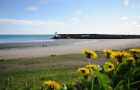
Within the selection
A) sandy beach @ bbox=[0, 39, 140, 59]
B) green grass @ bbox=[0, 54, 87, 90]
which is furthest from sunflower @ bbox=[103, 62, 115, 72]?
sandy beach @ bbox=[0, 39, 140, 59]

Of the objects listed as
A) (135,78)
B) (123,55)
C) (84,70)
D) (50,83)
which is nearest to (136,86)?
(135,78)

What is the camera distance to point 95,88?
86.4 inches

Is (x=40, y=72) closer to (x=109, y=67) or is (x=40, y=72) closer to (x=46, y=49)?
(x=109, y=67)

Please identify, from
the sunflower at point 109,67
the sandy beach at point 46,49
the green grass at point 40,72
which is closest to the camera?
the sunflower at point 109,67

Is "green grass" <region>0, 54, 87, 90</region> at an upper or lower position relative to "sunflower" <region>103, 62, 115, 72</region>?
lower

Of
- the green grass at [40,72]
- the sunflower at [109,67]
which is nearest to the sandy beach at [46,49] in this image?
the green grass at [40,72]

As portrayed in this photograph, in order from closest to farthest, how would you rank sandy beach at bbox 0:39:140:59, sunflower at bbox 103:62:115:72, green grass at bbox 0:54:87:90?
sunflower at bbox 103:62:115:72 → green grass at bbox 0:54:87:90 → sandy beach at bbox 0:39:140:59

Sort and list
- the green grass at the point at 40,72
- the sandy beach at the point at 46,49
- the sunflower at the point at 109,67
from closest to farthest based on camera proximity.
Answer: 1. the sunflower at the point at 109,67
2. the green grass at the point at 40,72
3. the sandy beach at the point at 46,49

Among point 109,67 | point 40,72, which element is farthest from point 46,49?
point 109,67

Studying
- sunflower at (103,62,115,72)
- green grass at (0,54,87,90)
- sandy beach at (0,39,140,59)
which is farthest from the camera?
sandy beach at (0,39,140,59)

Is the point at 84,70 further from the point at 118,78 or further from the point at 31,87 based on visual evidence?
the point at 31,87

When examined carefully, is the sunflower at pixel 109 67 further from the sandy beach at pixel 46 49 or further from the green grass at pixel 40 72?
the sandy beach at pixel 46 49

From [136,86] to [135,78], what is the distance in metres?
0.09

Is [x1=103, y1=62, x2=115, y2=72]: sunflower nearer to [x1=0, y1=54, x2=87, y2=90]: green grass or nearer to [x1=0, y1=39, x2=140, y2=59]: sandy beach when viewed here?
[x1=0, y1=54, x2=87, y2=90]: green grass
